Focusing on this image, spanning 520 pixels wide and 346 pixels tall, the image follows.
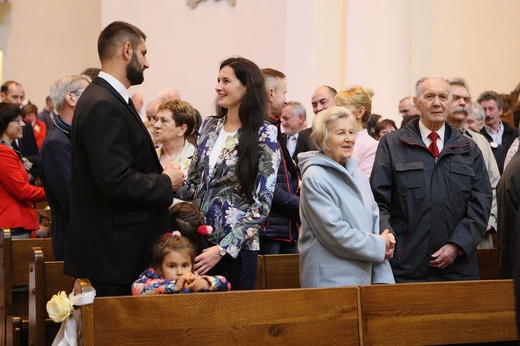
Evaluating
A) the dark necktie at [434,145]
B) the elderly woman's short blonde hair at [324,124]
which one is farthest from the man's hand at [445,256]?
the elderly woman's short blonde hair at [324,124]

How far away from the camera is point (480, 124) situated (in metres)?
7.00

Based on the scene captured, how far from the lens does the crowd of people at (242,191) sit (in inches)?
145

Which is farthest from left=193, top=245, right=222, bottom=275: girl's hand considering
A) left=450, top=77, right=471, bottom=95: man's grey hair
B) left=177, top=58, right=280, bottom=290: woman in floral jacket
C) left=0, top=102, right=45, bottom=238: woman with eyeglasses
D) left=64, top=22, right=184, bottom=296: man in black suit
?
left=450, top=77, right=471, bottom=95: man's grey hair

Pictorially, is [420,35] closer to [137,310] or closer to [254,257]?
[254,257]

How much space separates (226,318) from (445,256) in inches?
58.6

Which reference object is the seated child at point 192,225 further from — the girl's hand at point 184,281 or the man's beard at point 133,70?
the man's beard at point 133,70

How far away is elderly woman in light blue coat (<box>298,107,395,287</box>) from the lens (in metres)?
4.13

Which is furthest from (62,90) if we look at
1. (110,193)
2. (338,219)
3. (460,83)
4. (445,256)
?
(460,83)

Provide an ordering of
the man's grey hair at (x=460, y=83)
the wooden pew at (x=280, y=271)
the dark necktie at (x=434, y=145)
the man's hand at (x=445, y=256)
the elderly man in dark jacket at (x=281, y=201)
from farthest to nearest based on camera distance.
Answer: the man's grey hair at (x=460, y=83) → the elderly man in dark jacket at (x=281, y=201) → the wooden pew at (x=280, y=271) → the dark necktie at (x=434, y=145) → the man's hand at (x=445, y=256)

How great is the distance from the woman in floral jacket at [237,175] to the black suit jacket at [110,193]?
396 millimetres

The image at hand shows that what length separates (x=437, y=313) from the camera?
383 centimetres

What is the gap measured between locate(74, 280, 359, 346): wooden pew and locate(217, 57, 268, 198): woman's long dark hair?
26.8 inches

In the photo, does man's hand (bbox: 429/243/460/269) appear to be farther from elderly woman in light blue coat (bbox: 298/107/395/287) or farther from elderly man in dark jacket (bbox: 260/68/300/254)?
elderly man in dark jacket (bbox: 260/68/300/254)

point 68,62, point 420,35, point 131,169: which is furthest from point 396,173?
point 68,62
